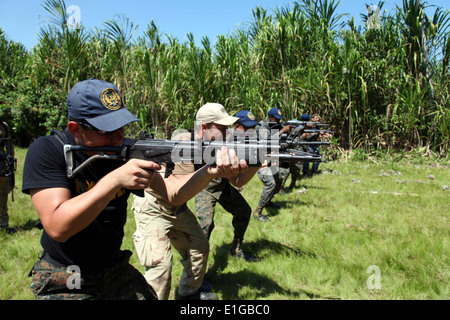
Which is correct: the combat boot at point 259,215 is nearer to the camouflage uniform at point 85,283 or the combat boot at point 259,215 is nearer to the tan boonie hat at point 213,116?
the tan boonie hat at point 213,116

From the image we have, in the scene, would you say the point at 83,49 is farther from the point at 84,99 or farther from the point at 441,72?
the point at 441,72

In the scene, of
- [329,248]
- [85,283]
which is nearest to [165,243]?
[85,283]

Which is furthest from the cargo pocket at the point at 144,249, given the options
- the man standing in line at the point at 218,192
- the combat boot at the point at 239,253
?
the combat boot at the point at 239,253

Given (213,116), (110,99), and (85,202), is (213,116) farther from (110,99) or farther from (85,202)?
(85,202)

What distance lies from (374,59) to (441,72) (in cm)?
222

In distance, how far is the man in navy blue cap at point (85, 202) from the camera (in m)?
1.63

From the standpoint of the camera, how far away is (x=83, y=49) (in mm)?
10617

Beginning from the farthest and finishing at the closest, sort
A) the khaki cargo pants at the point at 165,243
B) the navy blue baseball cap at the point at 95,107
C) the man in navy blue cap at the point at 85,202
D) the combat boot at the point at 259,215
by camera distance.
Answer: the combat boot at the point at 259,215, the khaki cargo pants at the point at 165,243, the navy blue baseball cap at the point at 95,107, the man in navy blue cap at the point at 85,202

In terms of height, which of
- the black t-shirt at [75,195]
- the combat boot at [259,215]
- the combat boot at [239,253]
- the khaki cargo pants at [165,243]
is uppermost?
the black t-shirt at [75,195]

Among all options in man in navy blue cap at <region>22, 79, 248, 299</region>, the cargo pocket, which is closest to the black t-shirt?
man in navy blue cap at <region>22, 79, 248, 299</region>

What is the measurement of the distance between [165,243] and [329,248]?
7.99ft

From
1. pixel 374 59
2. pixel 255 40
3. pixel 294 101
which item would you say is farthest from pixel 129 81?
pixel 374 59

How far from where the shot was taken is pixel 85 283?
6.04 ft

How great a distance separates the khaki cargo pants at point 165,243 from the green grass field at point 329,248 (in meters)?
0.56
